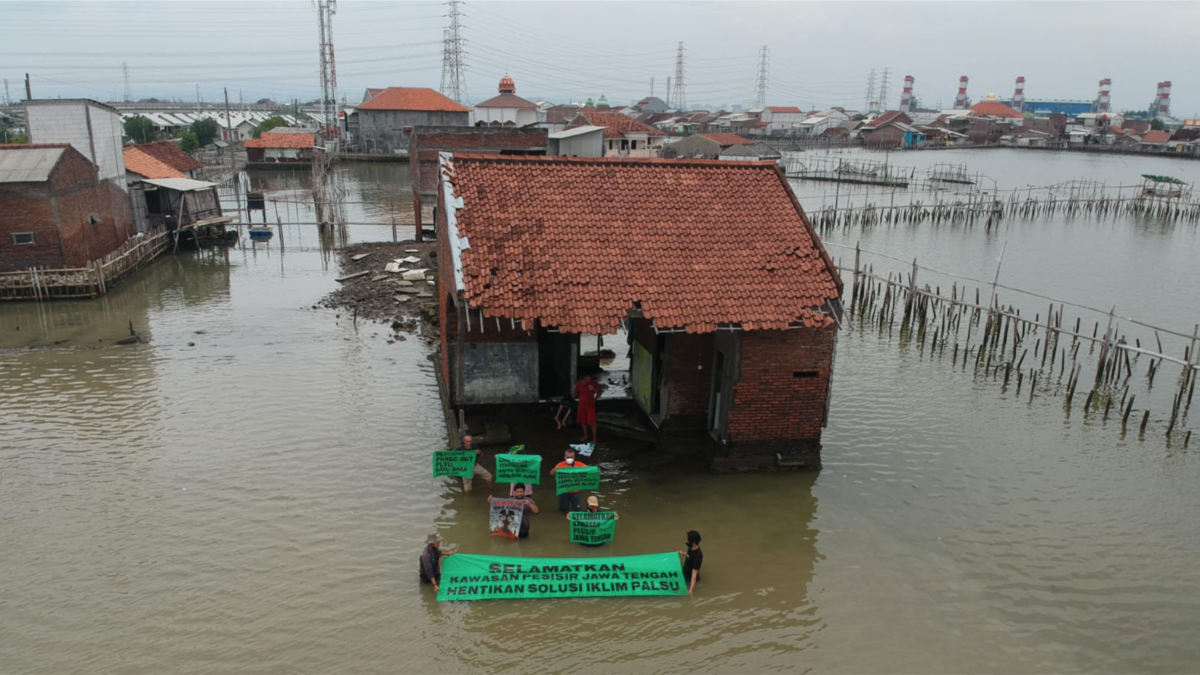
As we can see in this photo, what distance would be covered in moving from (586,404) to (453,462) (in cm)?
289

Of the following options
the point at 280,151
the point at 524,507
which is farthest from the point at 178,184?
the point at 280,151

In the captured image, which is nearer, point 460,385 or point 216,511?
point 216,511

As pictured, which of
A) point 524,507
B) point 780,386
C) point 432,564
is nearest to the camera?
point 432,564

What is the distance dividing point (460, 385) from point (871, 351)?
13.0 m

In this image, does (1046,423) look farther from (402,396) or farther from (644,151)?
(644,151)

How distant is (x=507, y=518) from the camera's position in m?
11.9

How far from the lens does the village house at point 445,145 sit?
36.0 meters

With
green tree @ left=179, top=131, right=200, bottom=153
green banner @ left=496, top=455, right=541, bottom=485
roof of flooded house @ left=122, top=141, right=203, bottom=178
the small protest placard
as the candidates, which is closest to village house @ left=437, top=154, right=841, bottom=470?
green banner @ left=496, top=455, right=541, bottom=485

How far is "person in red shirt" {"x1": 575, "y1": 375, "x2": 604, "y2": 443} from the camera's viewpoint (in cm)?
1436

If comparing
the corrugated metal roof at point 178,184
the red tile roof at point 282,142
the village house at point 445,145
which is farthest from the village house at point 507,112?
the corrugated metal roof at point 178,184

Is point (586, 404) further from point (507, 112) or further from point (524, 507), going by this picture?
point (507, 112)

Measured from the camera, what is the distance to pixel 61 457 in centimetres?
1423

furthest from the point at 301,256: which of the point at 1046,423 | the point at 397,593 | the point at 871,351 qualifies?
the point at 1046,423

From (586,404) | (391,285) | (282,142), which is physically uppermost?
(282,142)
